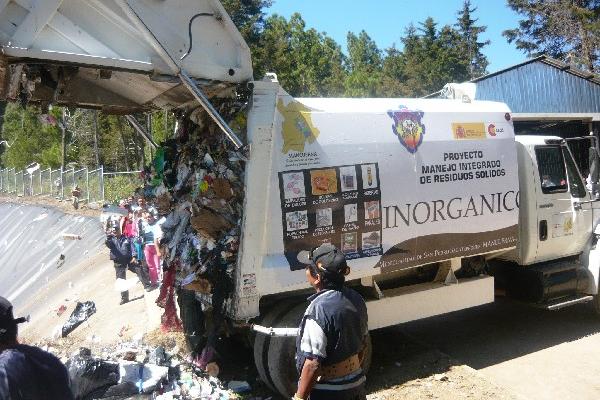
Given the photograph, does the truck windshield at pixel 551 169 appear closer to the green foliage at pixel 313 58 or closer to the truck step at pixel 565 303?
the truck step at pixel 565 303

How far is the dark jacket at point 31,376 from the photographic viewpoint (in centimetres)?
213

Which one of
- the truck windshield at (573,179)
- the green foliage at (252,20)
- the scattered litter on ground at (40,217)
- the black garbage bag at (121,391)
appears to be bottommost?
the black garbage bag at (121,391)

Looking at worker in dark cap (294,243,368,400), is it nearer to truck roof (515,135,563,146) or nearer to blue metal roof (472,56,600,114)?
truck roof (515,135,563,146)

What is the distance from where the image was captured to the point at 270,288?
4250mm

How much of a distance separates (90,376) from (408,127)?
350 cm

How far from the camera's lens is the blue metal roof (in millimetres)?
16781

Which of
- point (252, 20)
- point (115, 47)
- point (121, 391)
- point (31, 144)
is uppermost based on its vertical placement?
point (252, 20)

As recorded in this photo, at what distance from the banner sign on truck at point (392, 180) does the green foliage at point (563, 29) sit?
23.9m

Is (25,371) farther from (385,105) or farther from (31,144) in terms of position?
(31,144)

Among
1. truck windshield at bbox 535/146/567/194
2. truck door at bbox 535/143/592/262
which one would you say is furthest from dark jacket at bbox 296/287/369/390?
truck windshield at bbox 535/146/567/194

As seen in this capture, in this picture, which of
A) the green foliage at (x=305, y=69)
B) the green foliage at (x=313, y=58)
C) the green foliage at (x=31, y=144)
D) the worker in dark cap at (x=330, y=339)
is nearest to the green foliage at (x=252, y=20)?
the green foliage at (x=305, y=69)

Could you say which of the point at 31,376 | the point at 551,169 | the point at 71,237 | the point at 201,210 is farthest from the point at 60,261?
the point at 31,376

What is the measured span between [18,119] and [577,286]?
4503 cm

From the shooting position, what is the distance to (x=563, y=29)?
2731cm
